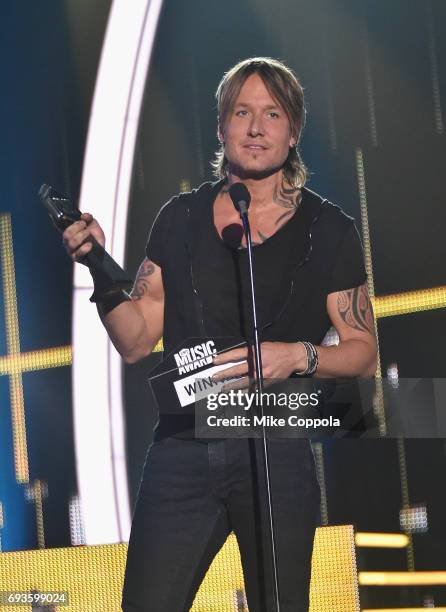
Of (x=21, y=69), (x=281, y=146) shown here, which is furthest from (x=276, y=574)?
(x=21, y=69)

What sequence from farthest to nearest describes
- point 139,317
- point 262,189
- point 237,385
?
1. point 262,189
2. point 139,317
3. point 237,385

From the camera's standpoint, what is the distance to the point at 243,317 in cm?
270

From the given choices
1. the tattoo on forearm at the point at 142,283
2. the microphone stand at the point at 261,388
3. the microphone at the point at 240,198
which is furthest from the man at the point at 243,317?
the microphone at the point at 240,198

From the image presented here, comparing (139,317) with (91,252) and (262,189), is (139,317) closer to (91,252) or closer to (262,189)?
(91,252)

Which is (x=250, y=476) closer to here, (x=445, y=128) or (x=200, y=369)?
(x=200, y=369)

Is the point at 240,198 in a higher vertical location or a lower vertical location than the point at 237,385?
higher

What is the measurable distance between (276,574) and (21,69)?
9.66 ft

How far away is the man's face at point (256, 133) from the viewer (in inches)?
112

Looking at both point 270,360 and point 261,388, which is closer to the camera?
point 261,388

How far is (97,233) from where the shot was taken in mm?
2590

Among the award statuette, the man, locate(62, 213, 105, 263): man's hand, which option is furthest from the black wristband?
locate(62, 213, 105, 263): man's hand

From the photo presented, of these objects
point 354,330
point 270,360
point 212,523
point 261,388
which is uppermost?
point 354,330

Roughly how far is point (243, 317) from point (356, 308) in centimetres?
32

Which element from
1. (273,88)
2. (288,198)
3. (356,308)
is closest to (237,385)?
(356,308)
